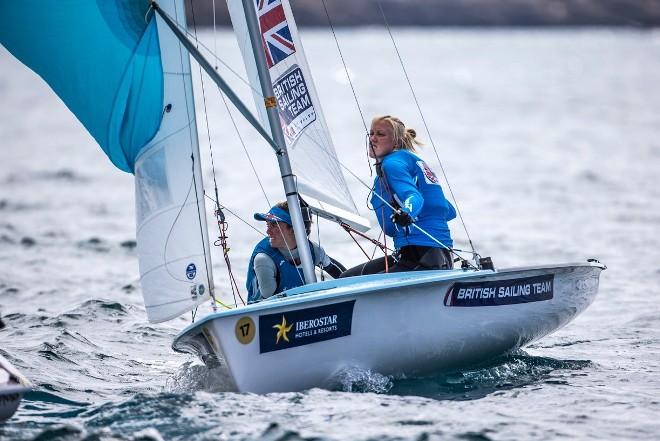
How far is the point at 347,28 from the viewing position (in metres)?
92.4

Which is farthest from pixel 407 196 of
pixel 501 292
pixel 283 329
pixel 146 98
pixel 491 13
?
pixel 491 13

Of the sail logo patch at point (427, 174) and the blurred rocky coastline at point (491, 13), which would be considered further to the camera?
the blurred rocky coastline at point (491, 13)

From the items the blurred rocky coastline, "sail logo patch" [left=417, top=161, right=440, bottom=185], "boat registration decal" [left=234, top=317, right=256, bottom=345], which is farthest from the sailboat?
the blurred rocky coastline

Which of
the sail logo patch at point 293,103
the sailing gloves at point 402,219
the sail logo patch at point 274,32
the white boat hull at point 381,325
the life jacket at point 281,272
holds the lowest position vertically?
the white boat hull at point 381,325

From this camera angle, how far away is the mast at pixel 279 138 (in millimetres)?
7289

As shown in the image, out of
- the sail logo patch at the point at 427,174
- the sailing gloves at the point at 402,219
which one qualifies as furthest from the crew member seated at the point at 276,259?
the sail logo patch at the point at 427,174

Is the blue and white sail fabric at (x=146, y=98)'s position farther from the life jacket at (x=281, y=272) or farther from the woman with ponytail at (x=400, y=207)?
the woman with ponytail at (x=400, y=207)

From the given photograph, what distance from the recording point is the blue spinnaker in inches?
283

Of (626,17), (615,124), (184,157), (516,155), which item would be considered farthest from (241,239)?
(626,17)

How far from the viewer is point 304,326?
6.56 m

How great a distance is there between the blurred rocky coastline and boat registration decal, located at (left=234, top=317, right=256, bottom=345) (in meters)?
76.1

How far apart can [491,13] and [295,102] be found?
8822 cm

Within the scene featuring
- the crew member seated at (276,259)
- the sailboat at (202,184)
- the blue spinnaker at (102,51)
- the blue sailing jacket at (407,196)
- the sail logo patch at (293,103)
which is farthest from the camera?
the sail logo patch at (293,103)

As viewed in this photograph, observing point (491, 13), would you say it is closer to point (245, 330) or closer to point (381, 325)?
point (381, 325)
